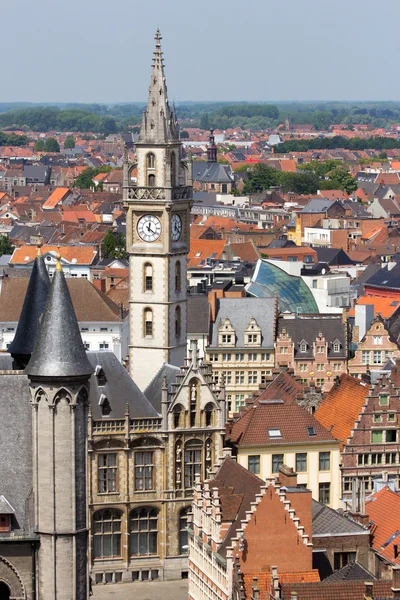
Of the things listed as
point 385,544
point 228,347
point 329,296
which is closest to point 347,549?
point 385,544

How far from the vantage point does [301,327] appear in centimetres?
13275

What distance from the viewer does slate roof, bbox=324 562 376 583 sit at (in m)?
69.5

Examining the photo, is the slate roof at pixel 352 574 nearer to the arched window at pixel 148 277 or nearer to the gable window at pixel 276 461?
the gable window at pixel 276 461

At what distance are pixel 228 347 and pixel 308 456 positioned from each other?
3741cm

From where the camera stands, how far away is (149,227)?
3962 inches

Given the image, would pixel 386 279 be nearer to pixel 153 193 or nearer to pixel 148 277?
pixel 148 277

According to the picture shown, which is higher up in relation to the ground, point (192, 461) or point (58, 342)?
point (58, 342)

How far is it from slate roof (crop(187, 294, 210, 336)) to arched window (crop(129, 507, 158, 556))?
41.1 metres

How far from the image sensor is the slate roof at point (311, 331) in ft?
432

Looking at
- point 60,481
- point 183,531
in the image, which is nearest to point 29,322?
point 60,481

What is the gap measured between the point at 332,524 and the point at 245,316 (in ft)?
191

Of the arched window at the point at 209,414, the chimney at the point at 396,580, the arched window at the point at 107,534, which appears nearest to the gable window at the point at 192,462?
the arched window at the point at 209,414

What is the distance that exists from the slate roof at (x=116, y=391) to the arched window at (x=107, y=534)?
4.71 meters

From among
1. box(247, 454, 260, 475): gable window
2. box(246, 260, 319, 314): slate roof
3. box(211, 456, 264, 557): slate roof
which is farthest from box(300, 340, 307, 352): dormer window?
box(211, 456, 264, 557): slate roof
